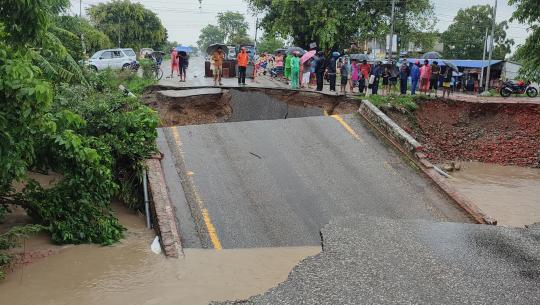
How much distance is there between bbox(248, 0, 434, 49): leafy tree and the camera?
1273 inches

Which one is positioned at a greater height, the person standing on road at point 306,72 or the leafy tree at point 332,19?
the leafy tree at point 332,19

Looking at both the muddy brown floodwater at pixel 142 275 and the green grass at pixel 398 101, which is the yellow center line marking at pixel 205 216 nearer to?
the muddy brown floodwater at pixel 142 275

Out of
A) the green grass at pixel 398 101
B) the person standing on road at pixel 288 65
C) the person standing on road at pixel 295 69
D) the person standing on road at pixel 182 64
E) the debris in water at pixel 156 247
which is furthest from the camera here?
the person standing on road at pixel 288 65

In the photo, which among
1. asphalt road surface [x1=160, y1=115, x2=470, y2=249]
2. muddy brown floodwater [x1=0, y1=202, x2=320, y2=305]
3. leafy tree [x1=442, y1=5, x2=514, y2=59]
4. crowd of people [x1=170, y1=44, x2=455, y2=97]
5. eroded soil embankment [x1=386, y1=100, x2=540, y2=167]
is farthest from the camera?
leafy tree [x1=442, y1=5, x2=514, y2=59]

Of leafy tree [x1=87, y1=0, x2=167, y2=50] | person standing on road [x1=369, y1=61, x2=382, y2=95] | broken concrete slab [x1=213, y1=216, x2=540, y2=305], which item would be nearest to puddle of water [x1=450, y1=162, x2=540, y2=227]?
broken concrete slab [x1=213, y1=216, x2=540, y2=305]

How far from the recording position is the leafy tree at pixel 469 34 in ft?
223

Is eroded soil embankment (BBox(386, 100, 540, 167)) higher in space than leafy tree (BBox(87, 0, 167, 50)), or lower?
lower

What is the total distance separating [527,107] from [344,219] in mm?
12475

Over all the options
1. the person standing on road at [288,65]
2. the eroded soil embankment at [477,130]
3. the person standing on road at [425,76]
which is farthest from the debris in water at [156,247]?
the person standing on road at [425,76]

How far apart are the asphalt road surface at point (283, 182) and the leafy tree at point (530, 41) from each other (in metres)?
9.61

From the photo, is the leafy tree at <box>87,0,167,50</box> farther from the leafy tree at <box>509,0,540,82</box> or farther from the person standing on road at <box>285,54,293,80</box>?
the leafy tree at <box>509,0,540,82</box>

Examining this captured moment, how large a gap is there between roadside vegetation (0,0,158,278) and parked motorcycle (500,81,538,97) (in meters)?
19.3

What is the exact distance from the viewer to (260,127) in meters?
13.1

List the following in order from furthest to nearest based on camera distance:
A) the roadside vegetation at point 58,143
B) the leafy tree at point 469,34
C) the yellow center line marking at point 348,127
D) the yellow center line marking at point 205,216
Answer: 1. the leafy tree at point 469,34
2. the yellow center line marking at point 348,127
3. the yellow center line marking at point 205,216
4. the roadside vegetation at point 58,143
